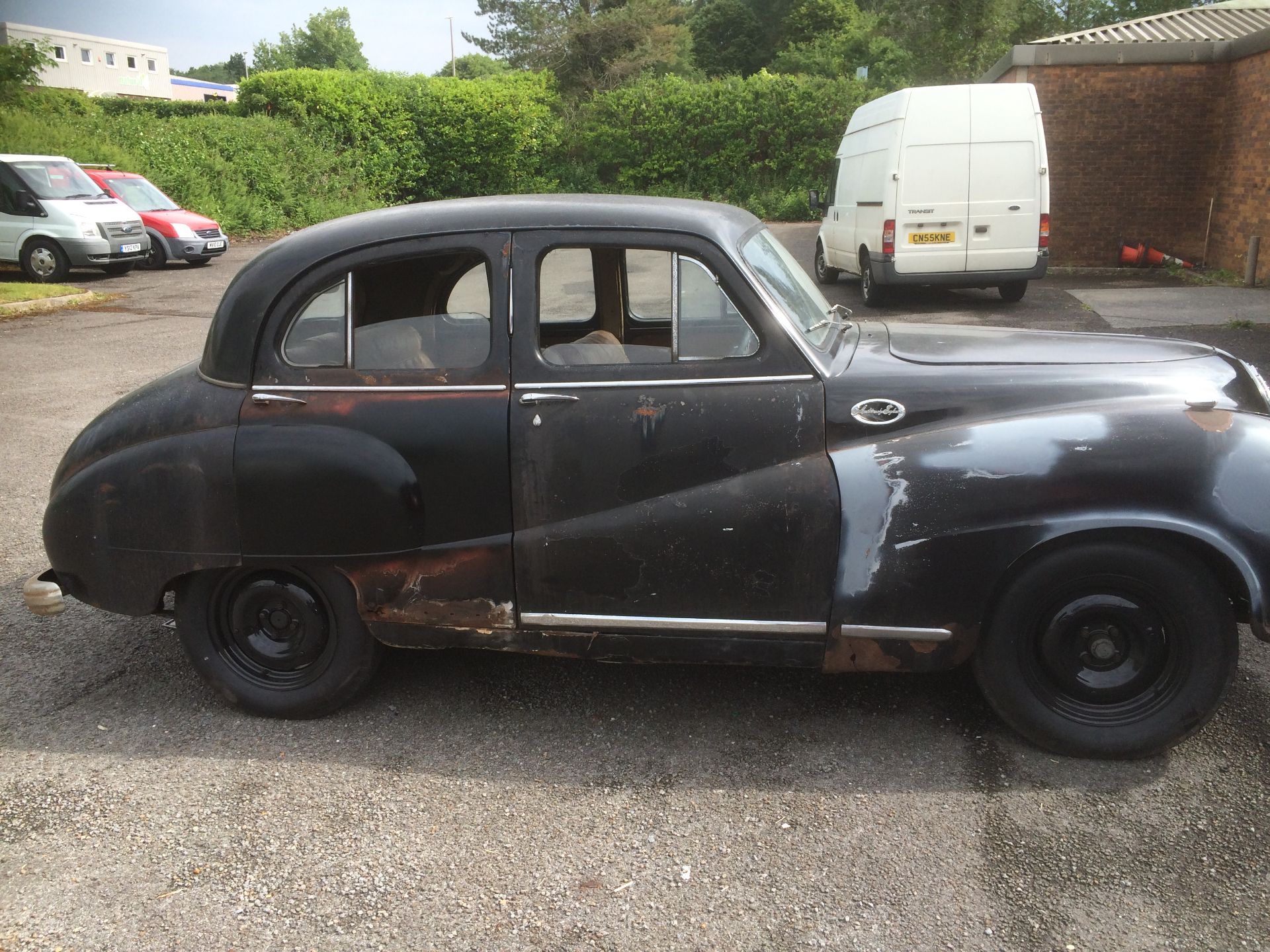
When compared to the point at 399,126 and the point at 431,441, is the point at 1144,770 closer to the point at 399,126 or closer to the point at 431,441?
the point at 431,441

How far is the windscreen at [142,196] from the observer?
64.4 feet

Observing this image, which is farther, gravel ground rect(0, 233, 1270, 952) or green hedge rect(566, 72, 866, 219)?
green hedge rect(566, 72, 866, 219)

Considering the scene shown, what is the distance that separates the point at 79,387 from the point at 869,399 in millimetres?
Result: 8717

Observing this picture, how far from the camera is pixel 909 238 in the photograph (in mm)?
12383

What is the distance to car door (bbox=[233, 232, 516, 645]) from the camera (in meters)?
3.49

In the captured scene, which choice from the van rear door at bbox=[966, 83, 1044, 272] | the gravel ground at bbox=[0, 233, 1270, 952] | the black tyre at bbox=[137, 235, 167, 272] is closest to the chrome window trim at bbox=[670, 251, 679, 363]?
the gravel ground at bbox=[0, 233, 1270, 952]

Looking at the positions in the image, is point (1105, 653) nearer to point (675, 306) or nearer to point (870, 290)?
point (675, 306)

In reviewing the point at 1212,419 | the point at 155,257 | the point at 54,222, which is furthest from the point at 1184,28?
the point at 54,222

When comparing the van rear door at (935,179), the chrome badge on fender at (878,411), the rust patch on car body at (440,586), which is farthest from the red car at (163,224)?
the chrome badge on fender at (878,411)

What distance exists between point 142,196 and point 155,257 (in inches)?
52.4

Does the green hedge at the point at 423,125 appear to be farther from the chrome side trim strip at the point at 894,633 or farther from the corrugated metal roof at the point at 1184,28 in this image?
the chrome side trim strip at the point at 894,633

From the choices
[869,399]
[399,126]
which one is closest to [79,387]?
[869,399]

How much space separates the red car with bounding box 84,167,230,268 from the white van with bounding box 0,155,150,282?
1.24m

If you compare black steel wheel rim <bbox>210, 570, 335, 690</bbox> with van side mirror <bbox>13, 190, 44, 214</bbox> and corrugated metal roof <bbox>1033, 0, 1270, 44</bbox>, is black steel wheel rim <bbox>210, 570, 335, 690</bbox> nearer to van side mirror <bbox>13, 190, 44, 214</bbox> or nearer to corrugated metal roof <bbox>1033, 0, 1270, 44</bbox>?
van side mirror <bbox>13, 190, 44, 214</bbox>
